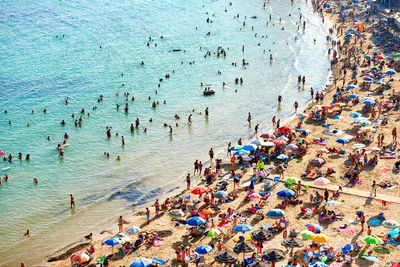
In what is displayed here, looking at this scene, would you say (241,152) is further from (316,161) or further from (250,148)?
(316,161)

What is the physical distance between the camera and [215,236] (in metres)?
21.7

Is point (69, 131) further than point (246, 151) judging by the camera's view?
Yes

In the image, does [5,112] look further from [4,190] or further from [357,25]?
[357,25]

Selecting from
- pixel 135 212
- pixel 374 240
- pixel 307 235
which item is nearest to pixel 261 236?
Result: pixel 307 235

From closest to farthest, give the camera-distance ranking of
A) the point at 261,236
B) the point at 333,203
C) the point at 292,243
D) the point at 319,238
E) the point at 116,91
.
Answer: the point at 292,243 < the point at 261,236 < the point at 319,238 < the point at 333,203 < the point at 116,91

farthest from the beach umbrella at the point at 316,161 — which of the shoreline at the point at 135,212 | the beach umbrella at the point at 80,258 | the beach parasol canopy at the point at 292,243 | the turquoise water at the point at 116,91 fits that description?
the beach umbrella at the point at 80,258

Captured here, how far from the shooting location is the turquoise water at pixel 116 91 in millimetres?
29406

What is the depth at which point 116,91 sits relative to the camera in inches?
1989

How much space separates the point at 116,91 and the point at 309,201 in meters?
31.7

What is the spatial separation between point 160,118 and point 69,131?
918 centimetres

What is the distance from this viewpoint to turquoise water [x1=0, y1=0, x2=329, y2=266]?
29406 millimetres

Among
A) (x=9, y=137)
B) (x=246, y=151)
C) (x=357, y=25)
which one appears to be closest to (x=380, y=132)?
(x=246, y=151)

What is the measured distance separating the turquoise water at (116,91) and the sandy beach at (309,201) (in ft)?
12.6

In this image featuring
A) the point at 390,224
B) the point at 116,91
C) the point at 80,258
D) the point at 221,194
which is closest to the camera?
the point at 390,224
